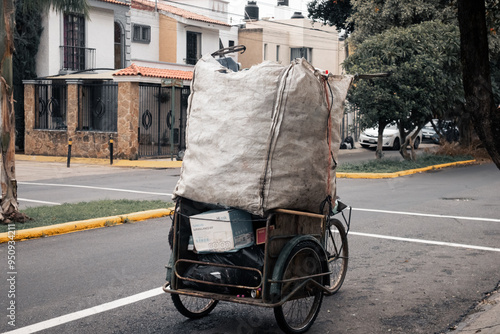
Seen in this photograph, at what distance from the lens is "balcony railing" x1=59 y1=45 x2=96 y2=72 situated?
97.2ft

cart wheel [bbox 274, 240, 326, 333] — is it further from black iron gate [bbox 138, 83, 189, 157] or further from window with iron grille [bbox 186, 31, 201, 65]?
window with iron grille [bbox 186, 31, 201, 65]

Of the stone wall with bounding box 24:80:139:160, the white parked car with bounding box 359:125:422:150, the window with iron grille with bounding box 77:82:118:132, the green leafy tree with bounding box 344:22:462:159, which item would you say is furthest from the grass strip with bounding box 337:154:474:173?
the window with iron grille with bounding box 77:82:118:132

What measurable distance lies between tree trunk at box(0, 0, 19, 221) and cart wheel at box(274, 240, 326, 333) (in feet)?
20.4

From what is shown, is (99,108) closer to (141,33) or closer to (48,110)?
(48,110)

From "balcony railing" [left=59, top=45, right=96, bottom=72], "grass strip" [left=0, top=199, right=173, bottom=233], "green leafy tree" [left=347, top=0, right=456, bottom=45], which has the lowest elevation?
"grass strip" [left=0, top=199, right=173, bottom=233]

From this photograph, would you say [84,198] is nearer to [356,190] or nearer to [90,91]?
[356,190]

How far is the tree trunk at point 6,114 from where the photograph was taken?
32.6 ft

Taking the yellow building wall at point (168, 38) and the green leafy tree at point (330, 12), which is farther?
the yellow building wall at point (168, 38)

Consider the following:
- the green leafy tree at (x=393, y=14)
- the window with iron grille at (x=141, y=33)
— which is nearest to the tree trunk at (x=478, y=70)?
the green leafy tree at (x=393, y=14)

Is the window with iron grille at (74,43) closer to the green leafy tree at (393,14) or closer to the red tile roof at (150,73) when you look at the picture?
the red tile roof at (150,73)

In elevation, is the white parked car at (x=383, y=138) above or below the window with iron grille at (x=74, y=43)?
below

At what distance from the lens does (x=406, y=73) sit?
2080cm

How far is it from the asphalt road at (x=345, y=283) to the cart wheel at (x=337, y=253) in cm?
17

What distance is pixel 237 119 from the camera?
17.0ft
